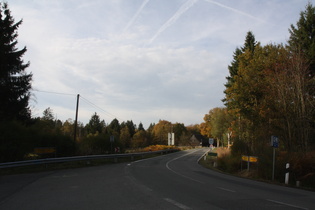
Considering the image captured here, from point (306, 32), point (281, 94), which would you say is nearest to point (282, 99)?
point (281, 94)

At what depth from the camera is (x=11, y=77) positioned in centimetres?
2386

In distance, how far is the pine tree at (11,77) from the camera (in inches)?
869

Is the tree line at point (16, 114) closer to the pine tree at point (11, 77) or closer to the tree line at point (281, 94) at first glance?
the pine tree at point (11, 77)

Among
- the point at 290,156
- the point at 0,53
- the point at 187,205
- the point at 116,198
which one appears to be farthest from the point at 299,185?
the point at 0,53

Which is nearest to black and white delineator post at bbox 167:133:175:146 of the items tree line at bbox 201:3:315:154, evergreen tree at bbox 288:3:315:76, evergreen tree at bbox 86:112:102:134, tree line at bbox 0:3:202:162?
tree line at bbox 201:3:315:154

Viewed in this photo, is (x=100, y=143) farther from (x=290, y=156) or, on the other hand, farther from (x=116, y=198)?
(x=116, y=198)

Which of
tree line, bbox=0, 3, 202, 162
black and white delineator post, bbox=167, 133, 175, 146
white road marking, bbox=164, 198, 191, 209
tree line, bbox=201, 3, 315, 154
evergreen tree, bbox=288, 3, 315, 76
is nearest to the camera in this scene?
white road marking, bbox=164, 198, 191, 209

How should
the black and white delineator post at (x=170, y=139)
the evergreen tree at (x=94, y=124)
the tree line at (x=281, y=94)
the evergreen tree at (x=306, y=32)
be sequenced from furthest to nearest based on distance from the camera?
the evergreen tree at (x=94, y=124)
the black and white delineator post at (x=170, y=139)
the evergreen tree at (x=306, y=32)
the tree line at (x=281, y=94)

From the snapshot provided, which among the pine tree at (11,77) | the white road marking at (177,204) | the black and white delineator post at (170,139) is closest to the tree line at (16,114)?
the pine tree at (11,77)

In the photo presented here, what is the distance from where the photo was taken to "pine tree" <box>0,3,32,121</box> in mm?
22078

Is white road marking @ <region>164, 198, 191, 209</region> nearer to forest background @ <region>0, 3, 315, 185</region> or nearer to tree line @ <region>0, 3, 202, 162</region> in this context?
forest background @ <region>0, 3, 315, 185</region>

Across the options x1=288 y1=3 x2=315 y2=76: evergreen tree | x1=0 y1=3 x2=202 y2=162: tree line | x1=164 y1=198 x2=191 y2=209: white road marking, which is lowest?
x1=164 y1=198 x2=191 y2=209: white road marking

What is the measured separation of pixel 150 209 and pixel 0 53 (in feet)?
64.6

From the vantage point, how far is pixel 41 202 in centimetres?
753
